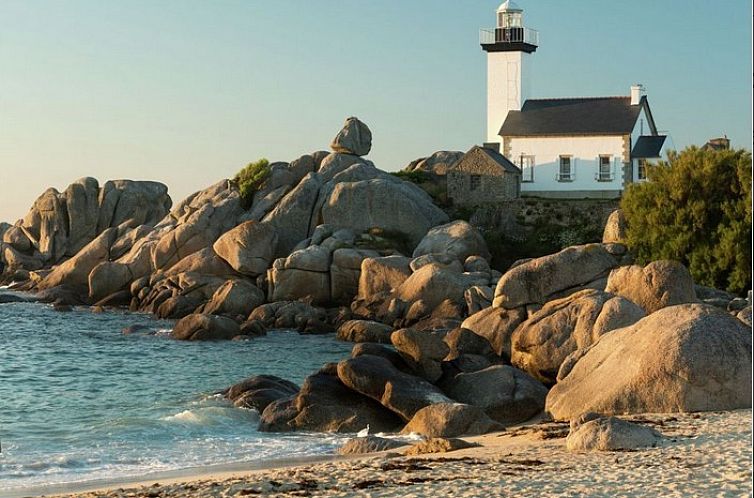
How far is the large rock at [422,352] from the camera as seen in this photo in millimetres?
24875

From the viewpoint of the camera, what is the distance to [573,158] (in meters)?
64.0

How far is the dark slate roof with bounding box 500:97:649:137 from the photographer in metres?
63.6

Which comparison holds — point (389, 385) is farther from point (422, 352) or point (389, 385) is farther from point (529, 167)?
point (529, 167)

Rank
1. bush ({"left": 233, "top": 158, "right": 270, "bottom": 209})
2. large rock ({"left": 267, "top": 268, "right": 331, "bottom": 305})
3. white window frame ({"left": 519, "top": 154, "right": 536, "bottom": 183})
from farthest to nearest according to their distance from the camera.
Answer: white window frame ({"left": 519, "top": 154, "right": 536, "bottom": 183}) < bush ({"left": 233, "top": 158, "right": 270, "bottom": 209}) < large rock ({"left": 267, "top": 268, "right": 331, "bottom": 305})

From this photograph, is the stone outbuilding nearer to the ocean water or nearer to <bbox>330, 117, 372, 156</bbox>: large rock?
<bbox>330, 117, 372, 156</bbox>: large rock

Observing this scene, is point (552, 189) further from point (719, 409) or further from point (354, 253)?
point (719, 409)

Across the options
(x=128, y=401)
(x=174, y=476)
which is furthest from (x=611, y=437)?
(x=128, y=401)

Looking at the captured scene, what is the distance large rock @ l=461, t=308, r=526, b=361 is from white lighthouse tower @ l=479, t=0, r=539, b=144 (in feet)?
119

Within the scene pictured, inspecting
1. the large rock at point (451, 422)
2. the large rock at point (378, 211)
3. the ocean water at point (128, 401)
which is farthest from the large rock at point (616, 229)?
the large rock at point (451, 422)

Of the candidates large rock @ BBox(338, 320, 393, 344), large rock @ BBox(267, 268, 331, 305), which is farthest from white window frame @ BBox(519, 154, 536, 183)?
large rock @ BBox(338, 320, 393, 344)

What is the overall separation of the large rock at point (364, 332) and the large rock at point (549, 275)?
25.7 feet

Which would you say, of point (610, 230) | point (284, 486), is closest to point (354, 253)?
point (610, 230)

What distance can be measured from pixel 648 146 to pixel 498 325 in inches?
1436

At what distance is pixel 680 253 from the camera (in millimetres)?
41781
